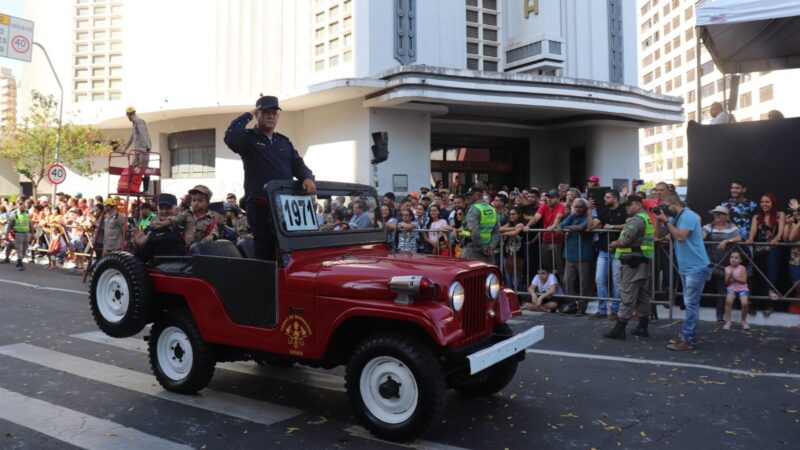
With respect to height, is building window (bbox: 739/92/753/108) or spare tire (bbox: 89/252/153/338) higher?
building window (bbox: 739/92/753/108)

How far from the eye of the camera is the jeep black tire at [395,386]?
4.13 m

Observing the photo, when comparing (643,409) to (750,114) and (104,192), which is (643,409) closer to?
(104,192)

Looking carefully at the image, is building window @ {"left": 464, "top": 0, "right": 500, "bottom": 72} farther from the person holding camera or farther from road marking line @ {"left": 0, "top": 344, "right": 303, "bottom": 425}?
road marking line @ {"left": 0, "top": 344, "right": 303, "bottom": 425}

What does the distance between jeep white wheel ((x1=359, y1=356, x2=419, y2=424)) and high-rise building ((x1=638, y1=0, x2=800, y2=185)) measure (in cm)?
6736

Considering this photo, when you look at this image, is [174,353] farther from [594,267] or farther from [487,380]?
[594,267]

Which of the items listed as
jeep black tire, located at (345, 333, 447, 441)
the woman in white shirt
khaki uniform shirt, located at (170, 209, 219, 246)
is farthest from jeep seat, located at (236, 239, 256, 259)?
the woman in white shirt

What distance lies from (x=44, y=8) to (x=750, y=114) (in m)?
63.5

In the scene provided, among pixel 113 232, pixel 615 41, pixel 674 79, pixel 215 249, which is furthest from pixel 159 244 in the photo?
pixel 674 79

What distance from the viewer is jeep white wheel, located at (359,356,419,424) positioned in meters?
4.24

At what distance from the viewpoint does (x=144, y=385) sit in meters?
5.75

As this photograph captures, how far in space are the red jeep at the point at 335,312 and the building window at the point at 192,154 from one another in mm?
21816

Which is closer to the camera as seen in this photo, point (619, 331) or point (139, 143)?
point (619, 331)

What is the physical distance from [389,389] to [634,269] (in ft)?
16.0

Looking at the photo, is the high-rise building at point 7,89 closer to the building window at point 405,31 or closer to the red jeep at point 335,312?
the building window at point 405,31
